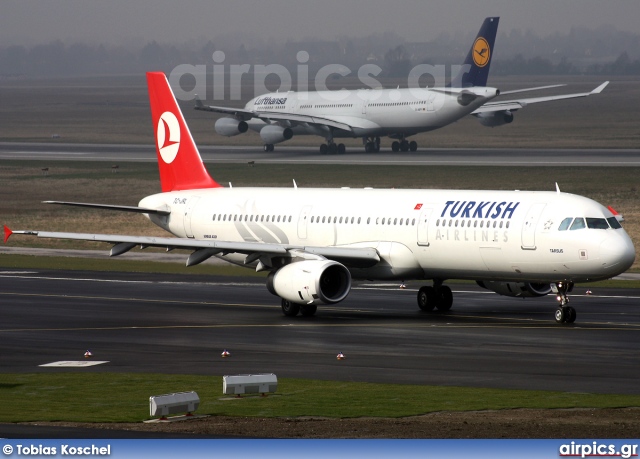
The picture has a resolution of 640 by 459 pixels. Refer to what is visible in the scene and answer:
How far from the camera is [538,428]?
2317 cm

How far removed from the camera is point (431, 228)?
4250 centimetres

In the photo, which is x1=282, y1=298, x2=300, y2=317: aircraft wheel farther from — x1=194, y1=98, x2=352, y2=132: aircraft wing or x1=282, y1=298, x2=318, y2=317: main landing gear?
x1=194, y1=98, x2=352, y2=132: aircraft wing

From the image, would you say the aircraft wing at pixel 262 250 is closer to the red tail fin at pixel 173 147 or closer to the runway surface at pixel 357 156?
the red tail fin at pixel 173 147

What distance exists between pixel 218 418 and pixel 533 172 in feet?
240

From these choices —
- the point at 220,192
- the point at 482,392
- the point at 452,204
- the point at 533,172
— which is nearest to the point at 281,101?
the point at 533,172

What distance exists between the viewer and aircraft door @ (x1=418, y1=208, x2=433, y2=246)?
4262 centimetres

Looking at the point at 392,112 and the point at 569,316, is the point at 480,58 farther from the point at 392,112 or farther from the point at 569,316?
→ the point at 569,316

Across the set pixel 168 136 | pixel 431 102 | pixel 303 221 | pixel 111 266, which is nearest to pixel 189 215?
pixel 168 136

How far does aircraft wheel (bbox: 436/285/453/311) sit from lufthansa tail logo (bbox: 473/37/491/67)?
78049 mm

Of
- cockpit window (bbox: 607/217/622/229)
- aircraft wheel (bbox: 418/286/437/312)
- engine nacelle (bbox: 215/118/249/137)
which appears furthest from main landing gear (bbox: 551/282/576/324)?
engine nacelle (bbox: 215/118/249/137)

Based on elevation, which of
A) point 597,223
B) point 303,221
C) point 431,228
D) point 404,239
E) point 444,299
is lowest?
point 444,299

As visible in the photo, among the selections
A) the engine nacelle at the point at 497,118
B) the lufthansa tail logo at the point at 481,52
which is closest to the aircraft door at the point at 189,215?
the lufthansa tail logo at the point at 481,52

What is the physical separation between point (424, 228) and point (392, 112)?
264 feet

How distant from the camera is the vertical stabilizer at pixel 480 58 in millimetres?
120688
